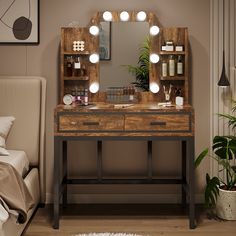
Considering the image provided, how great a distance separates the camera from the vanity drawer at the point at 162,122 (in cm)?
388

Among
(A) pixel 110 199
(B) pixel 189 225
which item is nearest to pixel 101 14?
(A) pixel 110 199

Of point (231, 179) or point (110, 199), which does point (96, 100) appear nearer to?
point (110, 199)

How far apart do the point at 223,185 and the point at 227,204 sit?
8.6 inches

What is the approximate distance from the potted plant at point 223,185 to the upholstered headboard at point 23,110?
1.39 m

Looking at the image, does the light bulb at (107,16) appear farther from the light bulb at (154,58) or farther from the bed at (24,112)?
the bed at (24,112)

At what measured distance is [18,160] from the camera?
13.1ft

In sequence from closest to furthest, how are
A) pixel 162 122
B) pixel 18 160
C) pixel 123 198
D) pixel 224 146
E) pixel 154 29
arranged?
pixel 162 122
pixel 18 160
pixel 224 146
pixel 154 29
pixel 123 198

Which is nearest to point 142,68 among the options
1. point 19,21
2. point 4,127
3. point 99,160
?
point 99,160

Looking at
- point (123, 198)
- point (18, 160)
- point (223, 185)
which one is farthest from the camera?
point (123, 198)

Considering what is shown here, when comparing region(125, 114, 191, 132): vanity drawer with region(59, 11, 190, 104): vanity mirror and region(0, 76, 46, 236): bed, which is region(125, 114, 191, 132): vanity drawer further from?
region(0, 76, 46, 236): bed

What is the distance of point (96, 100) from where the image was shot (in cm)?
446

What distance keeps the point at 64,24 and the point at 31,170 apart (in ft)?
4.21

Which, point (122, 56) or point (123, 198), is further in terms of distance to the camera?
point (123, 198)

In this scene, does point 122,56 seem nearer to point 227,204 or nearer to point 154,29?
point 154,29
